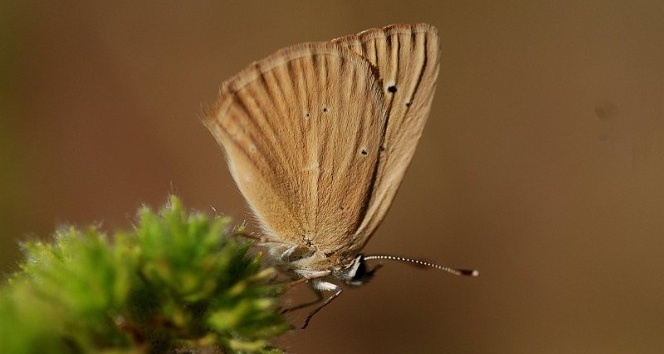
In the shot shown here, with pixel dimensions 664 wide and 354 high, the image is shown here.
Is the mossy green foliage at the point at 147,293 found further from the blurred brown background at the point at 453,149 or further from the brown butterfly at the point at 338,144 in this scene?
the blurred brown background at the point at 453,149

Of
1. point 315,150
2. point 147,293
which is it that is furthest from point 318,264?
point 147,293

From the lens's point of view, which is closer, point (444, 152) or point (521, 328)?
point (521, 328)

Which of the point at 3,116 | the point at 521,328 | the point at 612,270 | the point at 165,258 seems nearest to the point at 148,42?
the point at 3,116

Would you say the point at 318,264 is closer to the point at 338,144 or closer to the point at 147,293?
the point at 338,144

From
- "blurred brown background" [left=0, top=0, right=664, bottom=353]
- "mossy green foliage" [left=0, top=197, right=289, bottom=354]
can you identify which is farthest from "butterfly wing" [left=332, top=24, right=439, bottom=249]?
"blurred brown background" [left=0, top=0, right=664, bottom=353]

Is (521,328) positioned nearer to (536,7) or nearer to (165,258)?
(536,7)

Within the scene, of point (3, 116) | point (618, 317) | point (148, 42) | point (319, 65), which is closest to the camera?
point (319, 65)

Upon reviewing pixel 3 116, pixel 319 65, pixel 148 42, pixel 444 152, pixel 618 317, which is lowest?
pixel 618 317

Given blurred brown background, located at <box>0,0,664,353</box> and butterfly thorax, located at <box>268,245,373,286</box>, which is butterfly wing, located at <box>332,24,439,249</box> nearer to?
butterfly thorax, located at <box>268,245,373,286</box>

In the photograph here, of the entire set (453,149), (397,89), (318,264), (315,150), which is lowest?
(318,264)
